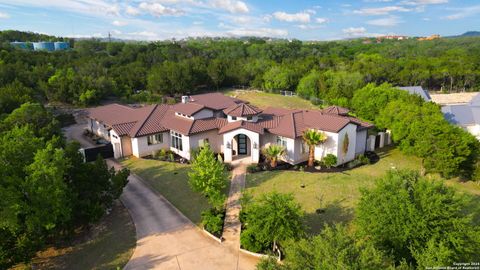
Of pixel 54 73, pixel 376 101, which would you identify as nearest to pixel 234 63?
pixel 54 73

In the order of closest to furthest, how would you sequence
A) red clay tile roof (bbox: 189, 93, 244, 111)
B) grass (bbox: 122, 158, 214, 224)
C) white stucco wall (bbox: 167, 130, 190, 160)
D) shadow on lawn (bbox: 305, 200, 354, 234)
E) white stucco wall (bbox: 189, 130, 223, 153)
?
shadow on lawn (bbox: 305, 200, 354, 234)
grass (bbox: 122, 158, 214, 224)
white stucco wall (bbox: 167, 130, 190, 160)
white stucco wall (bbox: 189, 130, 223, 153)
red clay tile roof (bbox: 189, 93, 244, 111)

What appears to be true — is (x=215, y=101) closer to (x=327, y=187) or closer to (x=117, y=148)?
(x=117, y=148)

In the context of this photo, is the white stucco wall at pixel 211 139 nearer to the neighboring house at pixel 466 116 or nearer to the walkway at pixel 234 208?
the walkway at pixel 234 208

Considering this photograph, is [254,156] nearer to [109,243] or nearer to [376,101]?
[109,243]

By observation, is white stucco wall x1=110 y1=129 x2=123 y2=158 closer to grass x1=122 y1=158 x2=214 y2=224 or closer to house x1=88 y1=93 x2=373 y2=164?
house x1=88 y1=93 x2=373 y2=164

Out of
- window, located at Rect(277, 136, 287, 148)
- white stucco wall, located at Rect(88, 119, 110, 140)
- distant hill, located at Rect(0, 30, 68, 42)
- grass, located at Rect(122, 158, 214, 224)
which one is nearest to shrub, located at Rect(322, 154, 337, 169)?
window, located at Rect(277, 136, 287, 148)

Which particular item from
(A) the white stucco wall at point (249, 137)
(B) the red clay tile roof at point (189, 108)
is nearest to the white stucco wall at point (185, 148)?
(B) the red clay tile roof at point (189, 108)
